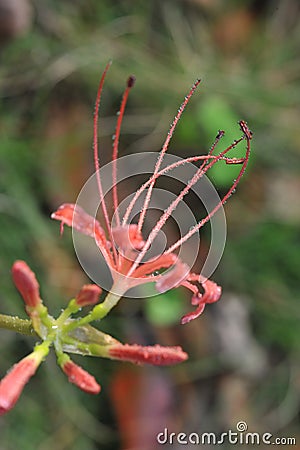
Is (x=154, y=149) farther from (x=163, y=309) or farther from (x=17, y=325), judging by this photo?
(x=17, y=325)

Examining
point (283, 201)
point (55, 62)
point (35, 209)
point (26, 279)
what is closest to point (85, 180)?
point (35, 209)

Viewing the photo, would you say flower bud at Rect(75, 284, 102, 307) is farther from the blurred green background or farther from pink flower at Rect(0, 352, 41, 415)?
the blurred green background

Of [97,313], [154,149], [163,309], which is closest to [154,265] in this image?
[97,313]

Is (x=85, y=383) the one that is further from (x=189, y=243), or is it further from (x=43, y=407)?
(x=189, y=243)

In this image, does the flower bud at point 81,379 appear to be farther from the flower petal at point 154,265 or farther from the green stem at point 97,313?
the flower petal at point 154,265

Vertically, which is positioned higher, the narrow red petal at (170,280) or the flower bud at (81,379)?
the narrow red petal at (170,280)

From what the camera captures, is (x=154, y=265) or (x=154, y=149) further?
(x=154, y=149)

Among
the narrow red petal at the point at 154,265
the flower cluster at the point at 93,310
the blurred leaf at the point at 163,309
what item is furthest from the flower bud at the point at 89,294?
the blurred leaf at the point at 163,309
